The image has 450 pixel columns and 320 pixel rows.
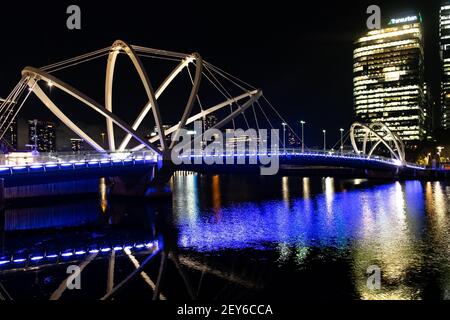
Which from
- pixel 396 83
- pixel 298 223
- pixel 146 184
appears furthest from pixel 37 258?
pixel 396 83

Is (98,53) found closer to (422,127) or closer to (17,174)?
(17,174)

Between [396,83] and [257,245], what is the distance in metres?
181

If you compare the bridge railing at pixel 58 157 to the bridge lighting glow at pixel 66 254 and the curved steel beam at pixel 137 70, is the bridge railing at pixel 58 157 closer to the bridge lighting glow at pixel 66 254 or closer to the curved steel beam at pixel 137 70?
the curved steel beam at pixel 137 70

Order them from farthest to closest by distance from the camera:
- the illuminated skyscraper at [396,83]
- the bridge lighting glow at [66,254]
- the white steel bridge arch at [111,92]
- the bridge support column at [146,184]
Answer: the illuminated skyscraper at [396,83]
the bridge support column at [146,184]
the white steel bridge arch at [111,92]
the bridge lighting glow at [66,254]

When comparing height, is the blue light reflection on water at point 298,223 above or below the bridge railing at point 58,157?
below

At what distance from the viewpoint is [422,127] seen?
19462 cm

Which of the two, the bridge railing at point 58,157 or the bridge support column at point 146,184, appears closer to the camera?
the bridge railing at point 58,157

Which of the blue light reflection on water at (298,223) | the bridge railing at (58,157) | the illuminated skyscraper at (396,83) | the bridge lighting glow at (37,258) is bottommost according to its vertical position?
the blue light reflection on water at (298,223)

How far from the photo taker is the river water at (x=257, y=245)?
17594 mm

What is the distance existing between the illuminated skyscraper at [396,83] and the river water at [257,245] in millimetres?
151391

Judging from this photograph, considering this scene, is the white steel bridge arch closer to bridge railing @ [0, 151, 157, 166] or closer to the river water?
bridge railing @ [0, 151, 157, 166]

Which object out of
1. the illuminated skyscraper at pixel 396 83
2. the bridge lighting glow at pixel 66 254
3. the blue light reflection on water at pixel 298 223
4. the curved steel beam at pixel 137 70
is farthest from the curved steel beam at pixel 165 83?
the illuminated skyscraper at pixel 396 83

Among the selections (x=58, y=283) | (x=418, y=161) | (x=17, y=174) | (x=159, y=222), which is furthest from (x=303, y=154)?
(x=418, y=161)
